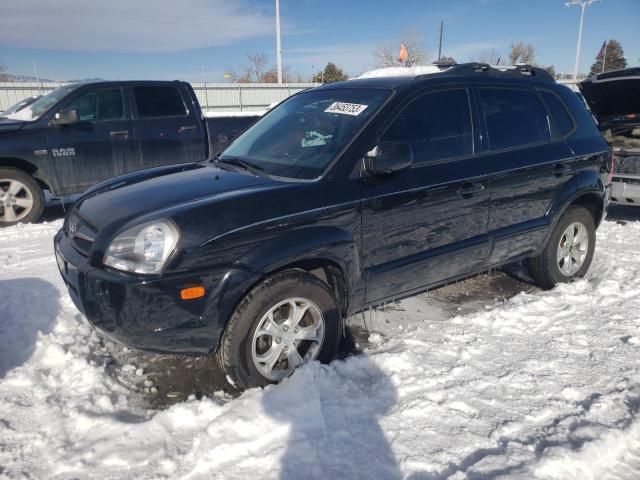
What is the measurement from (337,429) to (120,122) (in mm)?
5890

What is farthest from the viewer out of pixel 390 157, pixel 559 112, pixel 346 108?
pixel 559 112

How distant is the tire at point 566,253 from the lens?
445 centimetres

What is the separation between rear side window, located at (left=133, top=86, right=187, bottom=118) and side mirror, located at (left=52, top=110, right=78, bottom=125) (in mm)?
932

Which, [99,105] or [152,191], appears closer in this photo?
[152,191]

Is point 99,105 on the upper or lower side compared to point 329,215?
upper

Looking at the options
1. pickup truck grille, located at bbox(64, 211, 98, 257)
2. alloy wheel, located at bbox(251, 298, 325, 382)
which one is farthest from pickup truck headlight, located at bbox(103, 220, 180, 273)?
alloy wheel, located at bbox(251, 298, 325, 382)

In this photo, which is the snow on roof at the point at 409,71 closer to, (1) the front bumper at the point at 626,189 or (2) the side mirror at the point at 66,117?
(1) the front bumper at the point at 626,189

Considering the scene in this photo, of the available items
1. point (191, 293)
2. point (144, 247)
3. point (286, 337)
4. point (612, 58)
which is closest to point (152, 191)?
point (144, 247)

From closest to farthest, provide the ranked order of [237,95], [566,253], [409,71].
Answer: [409,71] < [566,253] < [237,95]

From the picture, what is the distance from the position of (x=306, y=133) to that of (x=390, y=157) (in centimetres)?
76

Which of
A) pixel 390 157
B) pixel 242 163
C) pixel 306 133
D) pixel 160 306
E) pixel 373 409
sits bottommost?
pixel 373 409

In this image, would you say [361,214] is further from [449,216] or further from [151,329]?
[151,329]

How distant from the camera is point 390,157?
10.1ft

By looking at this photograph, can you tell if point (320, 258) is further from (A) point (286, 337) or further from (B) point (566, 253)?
(B) point (566, 253)
